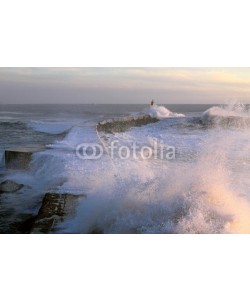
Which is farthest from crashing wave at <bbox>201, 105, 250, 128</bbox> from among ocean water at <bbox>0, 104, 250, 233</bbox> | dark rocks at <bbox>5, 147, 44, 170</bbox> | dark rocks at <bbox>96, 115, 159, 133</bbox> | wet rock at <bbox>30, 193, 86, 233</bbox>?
wet rock at <bbox>30, 193, 86, 233</bbox>

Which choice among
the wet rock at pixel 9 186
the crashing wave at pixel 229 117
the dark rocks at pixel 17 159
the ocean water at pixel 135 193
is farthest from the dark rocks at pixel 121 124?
the wet rock at pixel 9 186

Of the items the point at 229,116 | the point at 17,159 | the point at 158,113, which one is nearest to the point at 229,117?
the point at 229,116

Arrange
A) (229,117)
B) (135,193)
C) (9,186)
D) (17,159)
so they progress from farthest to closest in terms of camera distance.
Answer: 1. (229,117)
2. (17,159)
3. (9,186)
4. (135,193)

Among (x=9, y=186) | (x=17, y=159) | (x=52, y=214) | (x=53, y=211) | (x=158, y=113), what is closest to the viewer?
(x=52, y=214)

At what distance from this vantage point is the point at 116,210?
4.76 m

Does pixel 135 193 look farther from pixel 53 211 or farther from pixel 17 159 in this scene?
pixel 17 159

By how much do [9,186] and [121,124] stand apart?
11402 millimetres

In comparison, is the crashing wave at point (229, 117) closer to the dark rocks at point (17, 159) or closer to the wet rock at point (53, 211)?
the dark rocks at point (17, 159)

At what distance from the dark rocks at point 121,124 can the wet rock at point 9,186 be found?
809cm

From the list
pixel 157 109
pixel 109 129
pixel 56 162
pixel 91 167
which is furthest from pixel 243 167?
pixel 157 109

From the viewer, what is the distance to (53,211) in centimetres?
475

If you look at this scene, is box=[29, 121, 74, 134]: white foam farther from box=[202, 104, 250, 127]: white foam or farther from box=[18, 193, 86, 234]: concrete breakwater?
box=[18, 193, 86, 234]: concrete breakwater

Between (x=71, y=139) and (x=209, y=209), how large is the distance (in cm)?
694

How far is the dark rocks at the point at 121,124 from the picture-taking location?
631 inches
